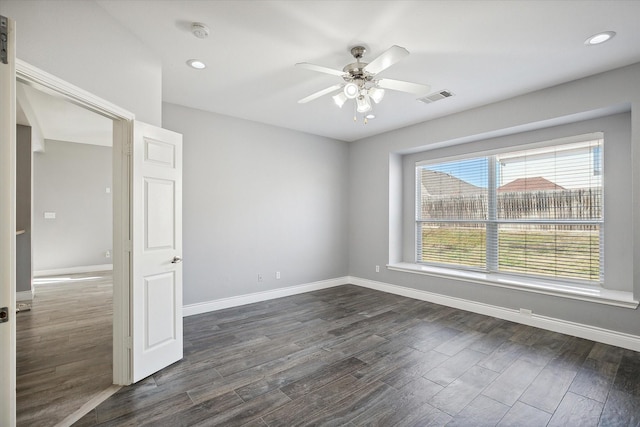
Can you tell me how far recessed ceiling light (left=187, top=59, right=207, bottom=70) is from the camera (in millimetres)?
3080

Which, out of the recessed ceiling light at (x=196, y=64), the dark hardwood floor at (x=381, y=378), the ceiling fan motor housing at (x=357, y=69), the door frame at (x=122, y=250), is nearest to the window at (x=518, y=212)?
the dark hardwood floor at (x=381, y=378)

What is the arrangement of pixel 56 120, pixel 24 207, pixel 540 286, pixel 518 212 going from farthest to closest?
pixel 56 120
pixel 24 207
pixel 518 212
pixel 540 286

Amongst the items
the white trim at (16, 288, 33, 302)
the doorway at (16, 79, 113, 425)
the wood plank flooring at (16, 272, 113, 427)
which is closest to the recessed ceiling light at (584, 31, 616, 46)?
the doorway at (16, 79, 113, 425)

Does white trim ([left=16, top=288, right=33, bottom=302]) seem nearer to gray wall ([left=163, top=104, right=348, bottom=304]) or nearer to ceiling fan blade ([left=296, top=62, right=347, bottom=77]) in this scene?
gray wall ([left=163, top=104, right=348, bottom=304])

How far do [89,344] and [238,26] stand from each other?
363cm

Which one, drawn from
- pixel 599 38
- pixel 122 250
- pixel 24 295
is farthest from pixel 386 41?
pixel 24 295

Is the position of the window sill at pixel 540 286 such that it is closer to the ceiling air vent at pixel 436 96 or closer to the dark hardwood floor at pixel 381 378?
the dark hardwood floor at pixel 381 378

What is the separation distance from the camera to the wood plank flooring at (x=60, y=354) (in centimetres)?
230

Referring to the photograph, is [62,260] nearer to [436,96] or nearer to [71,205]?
[71,205]

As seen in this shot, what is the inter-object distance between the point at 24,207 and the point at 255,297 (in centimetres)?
417

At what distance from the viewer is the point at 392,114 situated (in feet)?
15.3

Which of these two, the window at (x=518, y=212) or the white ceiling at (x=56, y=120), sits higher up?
the white ceiling at (x=56, y=120)

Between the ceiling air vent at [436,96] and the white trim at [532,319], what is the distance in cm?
291

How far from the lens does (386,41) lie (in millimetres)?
2725
